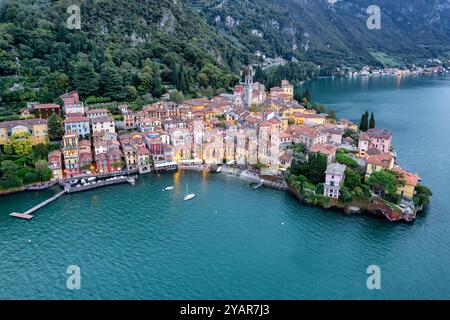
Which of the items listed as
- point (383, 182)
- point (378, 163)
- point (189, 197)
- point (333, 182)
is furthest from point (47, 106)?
point (383, 182)

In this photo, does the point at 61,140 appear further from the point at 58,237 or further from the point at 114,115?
the point at 58,237

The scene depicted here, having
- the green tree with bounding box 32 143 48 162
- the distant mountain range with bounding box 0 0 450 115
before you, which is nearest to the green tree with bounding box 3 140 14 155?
the green tree with bounding box 32 143 48 162

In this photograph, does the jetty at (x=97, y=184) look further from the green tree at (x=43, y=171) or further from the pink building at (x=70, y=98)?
the pink building at (x=70, y=98)

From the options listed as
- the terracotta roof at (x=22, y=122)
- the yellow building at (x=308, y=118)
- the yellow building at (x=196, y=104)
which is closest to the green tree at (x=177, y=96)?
the yellow building at (x=196, y=104)

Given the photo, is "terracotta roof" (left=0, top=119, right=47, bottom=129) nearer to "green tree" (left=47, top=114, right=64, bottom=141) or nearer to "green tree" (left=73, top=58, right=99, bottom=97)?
"green tree" (left=47, top=114, right=64, bottom=141)

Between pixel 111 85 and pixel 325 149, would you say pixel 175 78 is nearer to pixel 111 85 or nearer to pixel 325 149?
pixel 111 85
